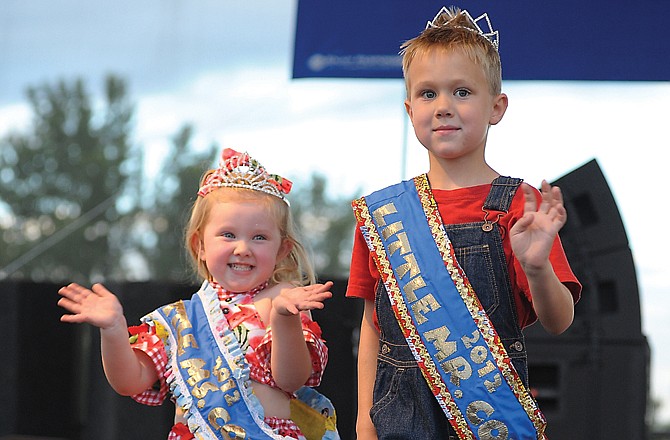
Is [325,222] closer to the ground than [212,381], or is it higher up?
higher up

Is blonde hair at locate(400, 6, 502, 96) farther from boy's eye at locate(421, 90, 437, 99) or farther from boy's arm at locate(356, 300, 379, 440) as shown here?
boy's arm at locate(356, 300, 379, 440)

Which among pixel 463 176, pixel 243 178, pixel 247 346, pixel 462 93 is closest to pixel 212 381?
pixel 247 346

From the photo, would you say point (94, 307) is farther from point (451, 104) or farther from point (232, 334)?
point (451, 104)

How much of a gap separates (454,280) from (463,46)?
43 cm

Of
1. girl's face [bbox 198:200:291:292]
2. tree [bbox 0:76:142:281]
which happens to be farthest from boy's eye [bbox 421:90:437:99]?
tree [bbox 0:76:142:281]

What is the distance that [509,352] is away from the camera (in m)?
1.85

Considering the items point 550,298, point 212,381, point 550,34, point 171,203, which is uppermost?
point 550,34

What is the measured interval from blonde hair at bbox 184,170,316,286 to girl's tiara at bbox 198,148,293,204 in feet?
0.04

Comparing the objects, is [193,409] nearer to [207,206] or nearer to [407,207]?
[207,206]

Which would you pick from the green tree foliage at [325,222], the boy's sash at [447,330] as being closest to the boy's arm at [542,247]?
the boy's sash at [447,330]

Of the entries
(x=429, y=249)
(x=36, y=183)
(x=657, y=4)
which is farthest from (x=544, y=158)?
(x=36, y=183)

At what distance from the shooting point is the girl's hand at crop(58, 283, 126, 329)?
6.85ft

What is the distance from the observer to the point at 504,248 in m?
1.84

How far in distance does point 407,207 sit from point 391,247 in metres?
0.08
